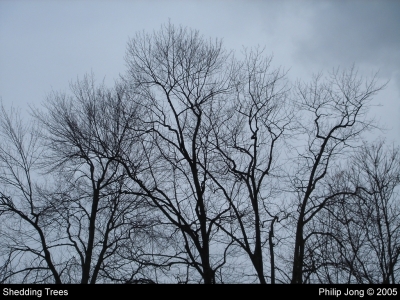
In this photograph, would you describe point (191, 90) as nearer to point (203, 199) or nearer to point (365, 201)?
point (203, 199)

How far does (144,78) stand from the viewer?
14836 millimetres

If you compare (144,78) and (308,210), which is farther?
(144,78)

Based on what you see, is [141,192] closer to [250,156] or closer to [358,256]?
[250,156]

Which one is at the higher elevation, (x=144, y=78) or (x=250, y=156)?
(x=144, y=78)

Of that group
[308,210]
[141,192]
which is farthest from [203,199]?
[308,210]

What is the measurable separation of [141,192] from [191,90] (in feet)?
14.5
